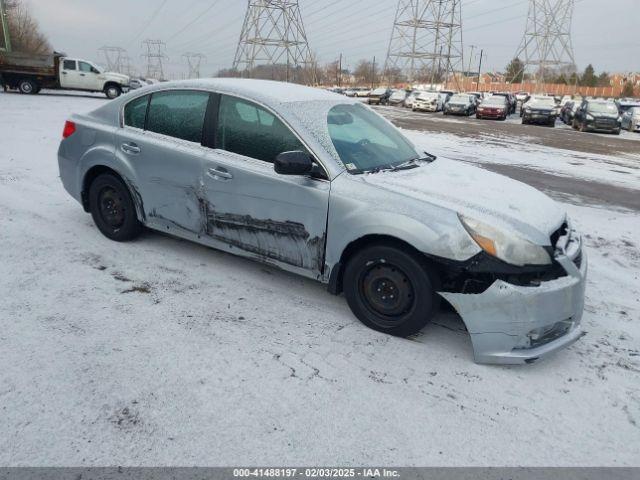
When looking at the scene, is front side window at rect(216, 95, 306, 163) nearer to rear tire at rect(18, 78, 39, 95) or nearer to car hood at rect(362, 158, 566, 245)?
car hood at rect(362, 158, 566, 245)

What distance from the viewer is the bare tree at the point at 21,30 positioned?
62.1 meters

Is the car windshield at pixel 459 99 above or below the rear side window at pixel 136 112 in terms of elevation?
above

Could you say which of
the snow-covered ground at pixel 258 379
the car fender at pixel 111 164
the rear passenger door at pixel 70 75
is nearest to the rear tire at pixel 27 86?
the rear passenger door at pixel 70 75

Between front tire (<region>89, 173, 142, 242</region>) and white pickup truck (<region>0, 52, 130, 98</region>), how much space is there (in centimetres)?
2696

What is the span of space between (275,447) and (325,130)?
2286mm

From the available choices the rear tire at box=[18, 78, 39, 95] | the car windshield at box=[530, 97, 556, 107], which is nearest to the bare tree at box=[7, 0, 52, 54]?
the rear tire at box=[18, 78, 39, 95]

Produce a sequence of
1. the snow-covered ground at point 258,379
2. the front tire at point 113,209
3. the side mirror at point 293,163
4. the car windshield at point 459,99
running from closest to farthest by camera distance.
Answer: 1. the snow-covered ground at point 258,379
2. the side mirror at point 293,163
3. the front tire at point 113,209
4. the car windshield at point 459,99

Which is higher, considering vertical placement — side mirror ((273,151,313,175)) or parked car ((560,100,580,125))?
parked car ((560,100,580,125))

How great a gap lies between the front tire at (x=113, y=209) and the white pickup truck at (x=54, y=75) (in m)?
27.0

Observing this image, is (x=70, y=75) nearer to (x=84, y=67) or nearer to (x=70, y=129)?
(x=84, y=67)

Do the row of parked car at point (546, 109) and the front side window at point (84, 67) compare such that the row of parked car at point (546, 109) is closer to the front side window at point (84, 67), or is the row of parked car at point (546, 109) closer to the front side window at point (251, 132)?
the front side window at point (84, 67)

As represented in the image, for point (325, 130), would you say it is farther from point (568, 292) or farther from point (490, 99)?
point (490, 99)

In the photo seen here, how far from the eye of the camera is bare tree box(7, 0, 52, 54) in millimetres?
62062

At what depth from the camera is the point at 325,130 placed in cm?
371
